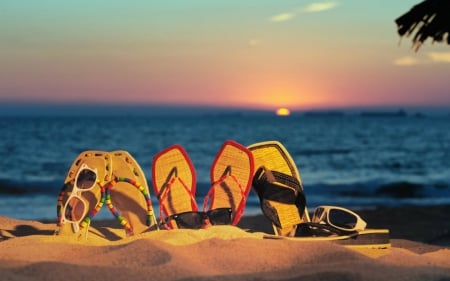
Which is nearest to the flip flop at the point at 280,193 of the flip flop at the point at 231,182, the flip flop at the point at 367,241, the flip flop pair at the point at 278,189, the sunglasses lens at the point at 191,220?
the flip flop pair at the point at 278,189

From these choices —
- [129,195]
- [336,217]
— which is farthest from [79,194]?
[336,217]

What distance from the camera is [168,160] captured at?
5652 millimetres

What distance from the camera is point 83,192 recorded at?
210 inches

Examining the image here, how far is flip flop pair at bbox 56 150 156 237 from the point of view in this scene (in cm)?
510

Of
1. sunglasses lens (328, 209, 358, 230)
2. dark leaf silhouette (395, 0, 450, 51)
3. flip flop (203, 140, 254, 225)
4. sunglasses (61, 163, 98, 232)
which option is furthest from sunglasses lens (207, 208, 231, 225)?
dark leaf silhouette (395, 0, 450, 51)

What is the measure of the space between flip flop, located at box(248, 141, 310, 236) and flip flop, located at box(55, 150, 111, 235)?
1137mm

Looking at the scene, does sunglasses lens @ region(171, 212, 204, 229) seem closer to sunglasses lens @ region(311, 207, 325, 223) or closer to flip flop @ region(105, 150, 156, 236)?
flip flop @ region(105, 150, 156, 236)

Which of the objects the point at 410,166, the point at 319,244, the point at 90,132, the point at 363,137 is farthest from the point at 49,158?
the point at 319,244

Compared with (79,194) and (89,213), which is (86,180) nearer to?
(79,194)

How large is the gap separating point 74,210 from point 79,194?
0.12 metres

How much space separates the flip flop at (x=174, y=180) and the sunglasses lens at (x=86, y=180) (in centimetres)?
52

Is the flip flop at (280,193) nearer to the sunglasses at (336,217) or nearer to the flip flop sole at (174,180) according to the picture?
the sunglasses at (336,217)

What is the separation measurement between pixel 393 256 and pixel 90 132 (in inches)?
1794

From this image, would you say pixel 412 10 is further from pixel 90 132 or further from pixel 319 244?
pixel 90 132
